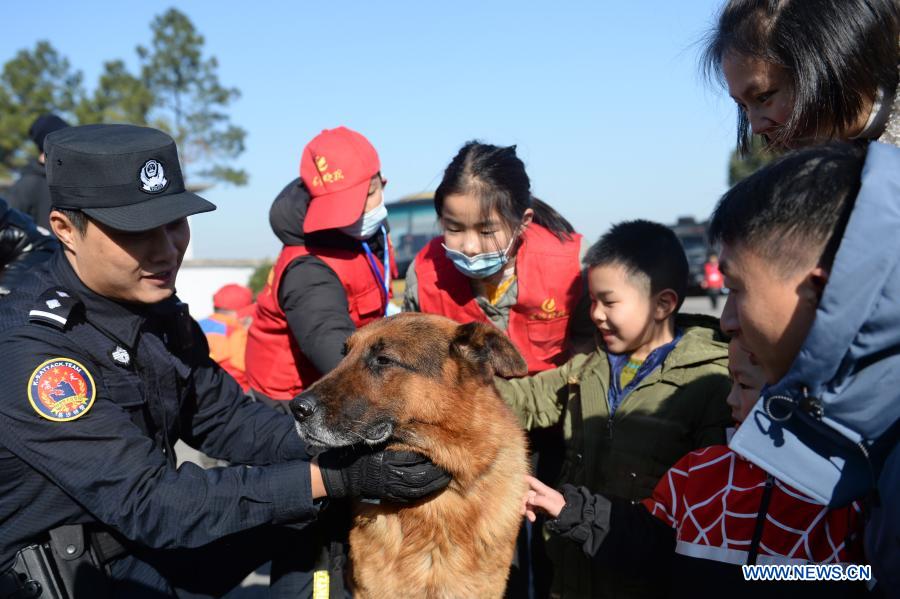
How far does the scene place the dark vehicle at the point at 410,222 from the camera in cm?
1183

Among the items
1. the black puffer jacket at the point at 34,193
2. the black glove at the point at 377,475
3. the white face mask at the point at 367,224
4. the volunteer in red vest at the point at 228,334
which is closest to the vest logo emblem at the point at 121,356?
the black glove at the point at 377,475

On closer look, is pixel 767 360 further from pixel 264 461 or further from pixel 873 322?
pixel 264 461

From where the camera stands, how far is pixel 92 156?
8.13 ft

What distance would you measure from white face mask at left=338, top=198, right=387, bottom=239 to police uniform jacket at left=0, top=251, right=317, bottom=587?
1.38 metres

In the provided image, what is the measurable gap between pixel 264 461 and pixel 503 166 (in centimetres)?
192

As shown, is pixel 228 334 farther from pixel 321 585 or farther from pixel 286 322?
pixel 321 585

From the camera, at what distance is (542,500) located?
2.64m

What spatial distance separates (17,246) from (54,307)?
2382mm

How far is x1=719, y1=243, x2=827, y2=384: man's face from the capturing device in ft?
5.09

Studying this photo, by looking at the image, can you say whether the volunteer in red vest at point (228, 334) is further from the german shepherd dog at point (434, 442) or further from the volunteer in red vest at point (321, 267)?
the german shepherd dog at point (434, 442)

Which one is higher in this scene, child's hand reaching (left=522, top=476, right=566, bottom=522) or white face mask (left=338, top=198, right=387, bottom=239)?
white face mask (left=338, top=198, right=387, bottom=239)

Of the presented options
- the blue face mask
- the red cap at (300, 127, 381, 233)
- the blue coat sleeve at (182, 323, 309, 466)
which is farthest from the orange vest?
the blue face mask

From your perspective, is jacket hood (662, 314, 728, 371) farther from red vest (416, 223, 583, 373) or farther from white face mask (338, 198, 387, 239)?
white face mask (338, 198, 387, 239)

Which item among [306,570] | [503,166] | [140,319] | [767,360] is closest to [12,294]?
[140,319]
